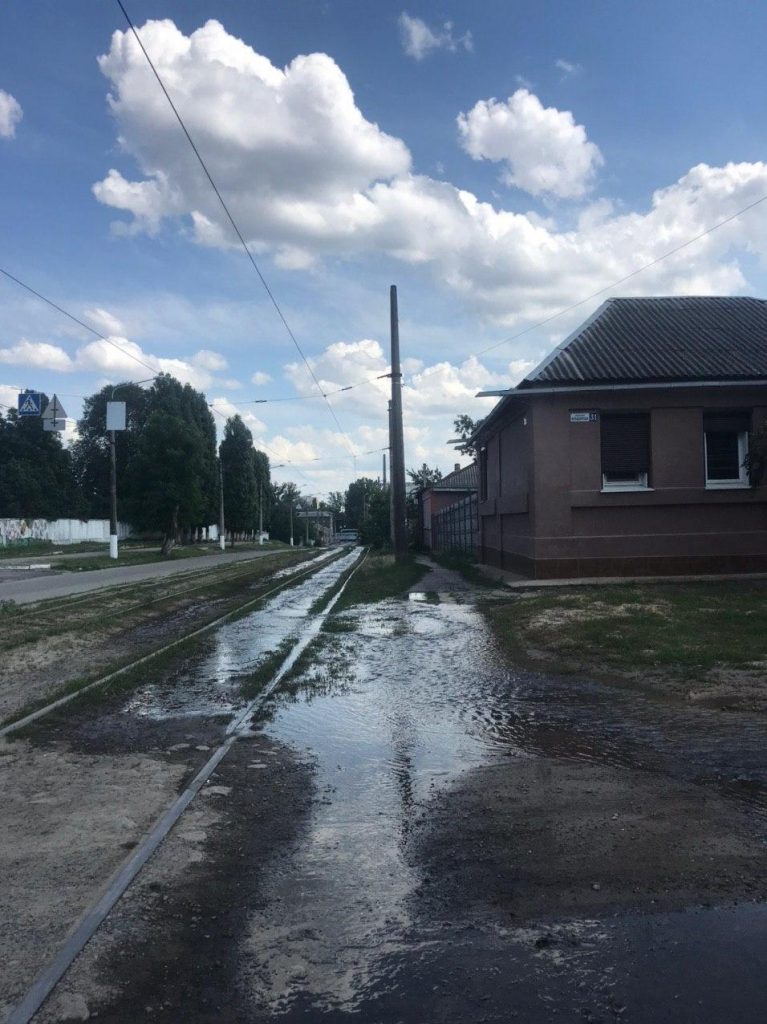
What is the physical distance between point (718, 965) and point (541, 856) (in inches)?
49.5

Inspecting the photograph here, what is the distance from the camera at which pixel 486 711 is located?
8.20 m

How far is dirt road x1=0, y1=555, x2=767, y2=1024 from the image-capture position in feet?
11.0

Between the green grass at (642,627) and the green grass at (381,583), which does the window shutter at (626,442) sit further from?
the green grass at (381,583)

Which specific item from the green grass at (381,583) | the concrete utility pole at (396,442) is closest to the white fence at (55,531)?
the concrete utility pole at (396,442)

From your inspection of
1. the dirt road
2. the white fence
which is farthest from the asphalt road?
the white fence

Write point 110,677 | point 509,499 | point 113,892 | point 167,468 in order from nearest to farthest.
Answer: point 113,892 → point 110,677 → point 509,499 → point 167,468

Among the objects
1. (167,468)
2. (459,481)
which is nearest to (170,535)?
(167,468)

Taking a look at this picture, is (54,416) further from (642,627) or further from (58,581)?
(642,627)

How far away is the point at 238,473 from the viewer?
3351 inches

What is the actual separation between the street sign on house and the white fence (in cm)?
2313

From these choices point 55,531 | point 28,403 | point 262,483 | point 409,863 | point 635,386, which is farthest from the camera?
point 262,483

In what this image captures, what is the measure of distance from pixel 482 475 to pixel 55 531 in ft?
147

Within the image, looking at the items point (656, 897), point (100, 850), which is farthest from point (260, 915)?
point (656, 897)

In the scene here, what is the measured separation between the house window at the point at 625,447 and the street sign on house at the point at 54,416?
2168 cm
